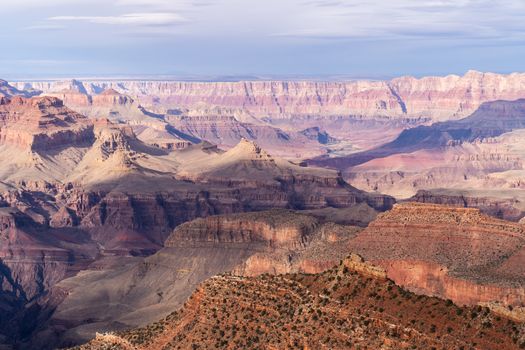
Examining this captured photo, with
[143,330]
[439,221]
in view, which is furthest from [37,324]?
[143,330]

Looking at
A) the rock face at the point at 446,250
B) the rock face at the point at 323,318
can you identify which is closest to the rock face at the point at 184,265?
the rock face at the point at 446,250

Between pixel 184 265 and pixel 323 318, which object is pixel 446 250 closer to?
pixel 184 265

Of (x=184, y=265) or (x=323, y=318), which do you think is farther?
(x=184, y=265)

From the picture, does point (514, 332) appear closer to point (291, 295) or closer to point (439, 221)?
point (291, 295)

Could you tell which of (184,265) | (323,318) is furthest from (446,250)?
(323,318)

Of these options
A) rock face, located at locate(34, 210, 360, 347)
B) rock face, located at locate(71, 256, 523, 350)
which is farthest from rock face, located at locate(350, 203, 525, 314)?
rock face, located at locate(71, 256, 523, 350)

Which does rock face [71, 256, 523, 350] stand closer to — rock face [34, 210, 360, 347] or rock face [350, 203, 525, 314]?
rock face [350, 203, 525, 314]
